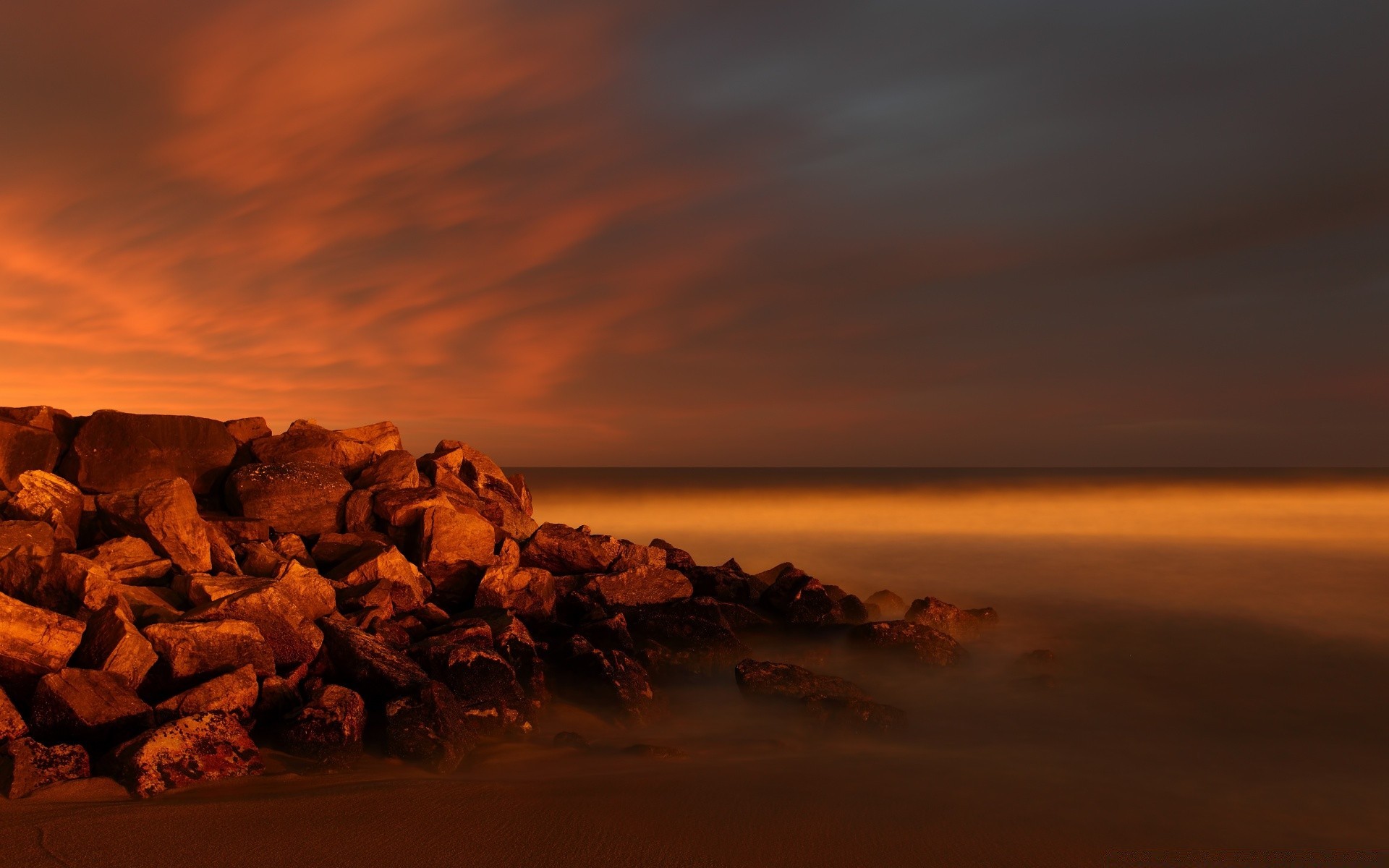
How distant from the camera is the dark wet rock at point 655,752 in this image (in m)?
7.86

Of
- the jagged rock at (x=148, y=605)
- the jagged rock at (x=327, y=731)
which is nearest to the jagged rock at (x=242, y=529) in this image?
the jagged rock at (x=148, y=605)

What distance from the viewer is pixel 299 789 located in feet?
22.0

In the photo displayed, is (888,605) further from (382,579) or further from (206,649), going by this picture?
(206,649)

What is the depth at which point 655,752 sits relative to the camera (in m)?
7.92

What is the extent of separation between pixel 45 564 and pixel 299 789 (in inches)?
177

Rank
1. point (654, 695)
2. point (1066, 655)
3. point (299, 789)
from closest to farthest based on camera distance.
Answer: point (299, 789) < point (654, 695) < point (1066, 655)

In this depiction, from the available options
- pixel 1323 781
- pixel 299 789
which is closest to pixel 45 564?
pixel 299 789

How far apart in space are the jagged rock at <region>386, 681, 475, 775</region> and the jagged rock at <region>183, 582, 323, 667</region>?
1.57m

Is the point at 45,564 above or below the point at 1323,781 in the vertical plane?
above

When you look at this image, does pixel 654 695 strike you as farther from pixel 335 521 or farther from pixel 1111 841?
pixel 335 521

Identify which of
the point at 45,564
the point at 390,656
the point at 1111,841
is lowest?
the point at 1111,841

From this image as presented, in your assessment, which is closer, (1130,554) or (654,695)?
(654,695)

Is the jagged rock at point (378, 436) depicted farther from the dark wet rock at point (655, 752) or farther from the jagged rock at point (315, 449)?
the dark wet rock at point (655, 752)

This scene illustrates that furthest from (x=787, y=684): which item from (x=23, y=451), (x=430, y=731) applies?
(x=23, y=451)
